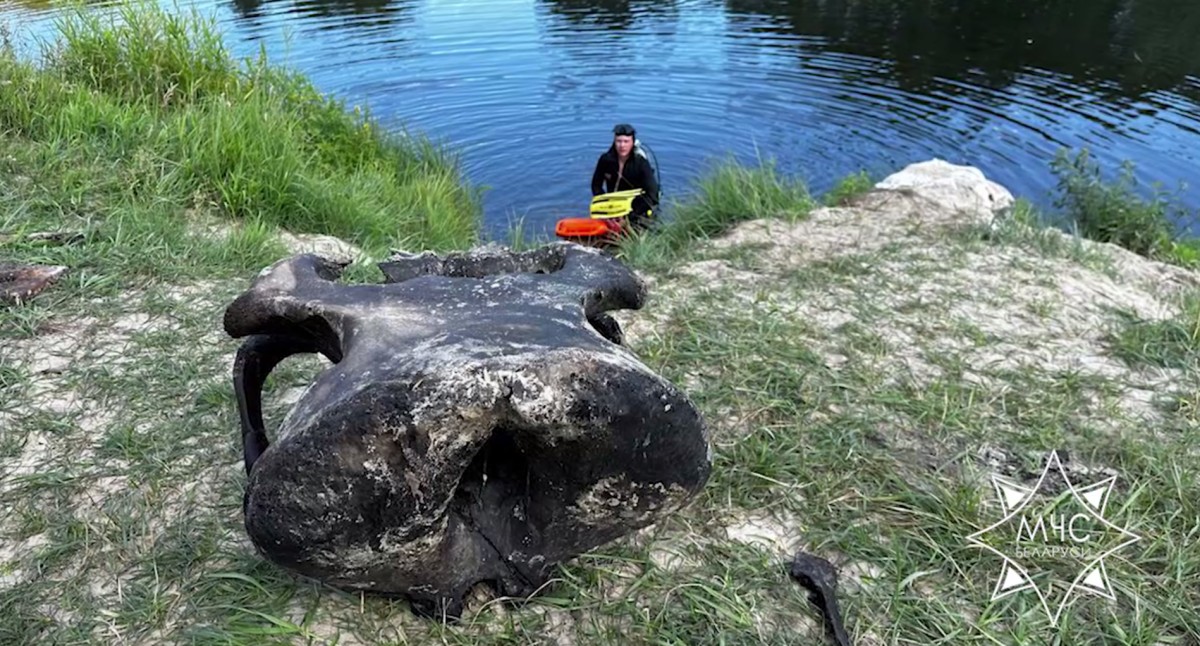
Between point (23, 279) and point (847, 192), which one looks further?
point (847, 192)

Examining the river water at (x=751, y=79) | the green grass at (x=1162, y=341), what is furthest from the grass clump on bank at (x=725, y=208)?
the river water at (x=751, y=79)

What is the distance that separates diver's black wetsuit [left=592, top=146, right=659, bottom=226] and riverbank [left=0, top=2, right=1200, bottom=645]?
2542 mm

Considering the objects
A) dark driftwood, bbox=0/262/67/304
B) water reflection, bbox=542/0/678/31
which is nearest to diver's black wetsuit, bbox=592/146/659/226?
dark driftwood, bbox=0/262/67/304

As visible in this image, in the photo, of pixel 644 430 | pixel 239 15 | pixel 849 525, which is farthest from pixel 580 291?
pixel 239 15

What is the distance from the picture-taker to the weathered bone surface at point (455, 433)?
1830 mm

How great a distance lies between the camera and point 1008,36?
49.4 ft

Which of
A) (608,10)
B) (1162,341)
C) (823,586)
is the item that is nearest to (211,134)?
(823,586)

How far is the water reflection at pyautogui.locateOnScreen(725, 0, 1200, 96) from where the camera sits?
13359 mm

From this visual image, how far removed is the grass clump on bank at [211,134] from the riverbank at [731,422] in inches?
2.3

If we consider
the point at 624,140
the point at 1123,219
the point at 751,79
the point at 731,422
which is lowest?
the point at 1123,219

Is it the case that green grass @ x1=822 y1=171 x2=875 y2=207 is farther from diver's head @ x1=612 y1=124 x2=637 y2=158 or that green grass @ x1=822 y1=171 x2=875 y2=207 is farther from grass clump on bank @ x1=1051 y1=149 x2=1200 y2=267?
diver's head @ x1=612 y1=124 x2=637 y2=158

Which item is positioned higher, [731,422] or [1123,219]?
[731,422]

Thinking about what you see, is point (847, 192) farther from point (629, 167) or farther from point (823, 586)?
point (823, 586)

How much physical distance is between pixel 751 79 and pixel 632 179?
17.9 feet
